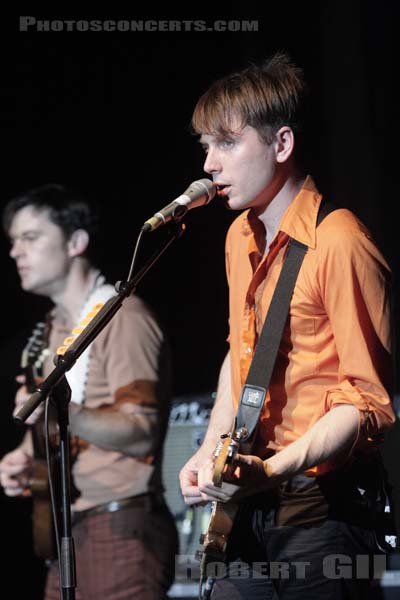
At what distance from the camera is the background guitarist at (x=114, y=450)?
338 centimetres

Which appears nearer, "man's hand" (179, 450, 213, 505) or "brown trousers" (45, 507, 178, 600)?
"man's hand" (179, 450, 213, 505)

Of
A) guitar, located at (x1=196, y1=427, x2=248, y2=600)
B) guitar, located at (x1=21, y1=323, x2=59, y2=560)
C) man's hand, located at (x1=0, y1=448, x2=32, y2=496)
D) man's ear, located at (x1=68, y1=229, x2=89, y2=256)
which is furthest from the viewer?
man's ear, located at (x1=68, y1=229, x2=89, y2=256)

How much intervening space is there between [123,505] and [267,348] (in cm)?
148

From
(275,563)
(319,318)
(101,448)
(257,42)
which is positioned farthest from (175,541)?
(257,42)

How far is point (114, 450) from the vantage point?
136 inches

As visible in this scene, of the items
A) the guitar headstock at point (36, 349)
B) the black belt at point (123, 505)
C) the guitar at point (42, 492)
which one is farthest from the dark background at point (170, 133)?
the black belt at point (123, 505)

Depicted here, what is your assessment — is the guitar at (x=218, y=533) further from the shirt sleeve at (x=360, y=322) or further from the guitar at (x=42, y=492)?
the guitar at (x=42, y=492)

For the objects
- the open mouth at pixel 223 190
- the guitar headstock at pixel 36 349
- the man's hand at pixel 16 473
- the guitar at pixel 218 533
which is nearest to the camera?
the guitar at pixel 218 533

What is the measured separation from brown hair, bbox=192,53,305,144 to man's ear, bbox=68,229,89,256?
171 cm

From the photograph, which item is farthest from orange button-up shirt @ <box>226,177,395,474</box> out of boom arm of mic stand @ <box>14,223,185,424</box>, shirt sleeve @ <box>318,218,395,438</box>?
boom arm of mic stand @ <box>14,223,185,424</box>

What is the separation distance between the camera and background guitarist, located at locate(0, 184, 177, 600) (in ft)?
11.1

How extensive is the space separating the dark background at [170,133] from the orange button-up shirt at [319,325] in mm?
1323

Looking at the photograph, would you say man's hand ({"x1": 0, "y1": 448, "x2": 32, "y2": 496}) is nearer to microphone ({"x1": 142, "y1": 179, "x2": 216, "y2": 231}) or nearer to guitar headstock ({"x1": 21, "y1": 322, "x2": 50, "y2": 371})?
guitar headstock ({"x1": 21, "y1": 322, "x2": 50, "y2": 371})

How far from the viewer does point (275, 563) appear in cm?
214
